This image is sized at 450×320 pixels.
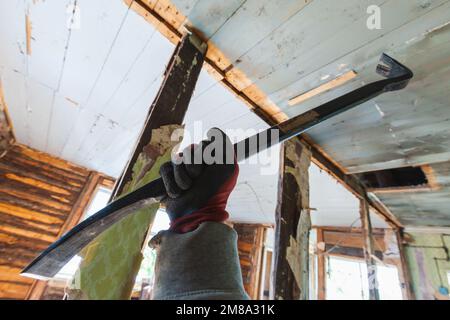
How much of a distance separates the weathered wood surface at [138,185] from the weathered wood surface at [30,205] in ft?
11.4

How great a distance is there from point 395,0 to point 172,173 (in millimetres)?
1217

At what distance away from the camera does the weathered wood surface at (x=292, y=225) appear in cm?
144

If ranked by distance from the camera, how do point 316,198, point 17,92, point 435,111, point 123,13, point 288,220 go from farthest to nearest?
point 316,198, point 17,92, point 288,220, point 435,111, point 123,13

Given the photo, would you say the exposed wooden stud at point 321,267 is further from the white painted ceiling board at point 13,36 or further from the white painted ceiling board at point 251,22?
the white painted ceiling board at point 13,36

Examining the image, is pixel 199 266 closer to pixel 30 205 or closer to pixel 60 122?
pixel 60 122

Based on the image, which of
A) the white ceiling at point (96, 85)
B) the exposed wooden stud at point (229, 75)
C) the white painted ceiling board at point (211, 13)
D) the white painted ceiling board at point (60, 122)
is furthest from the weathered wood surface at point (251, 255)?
the white painted ceiling board at point (211, 13)

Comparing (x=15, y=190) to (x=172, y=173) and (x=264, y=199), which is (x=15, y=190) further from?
(x=172, y=173)

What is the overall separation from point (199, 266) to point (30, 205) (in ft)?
13.7

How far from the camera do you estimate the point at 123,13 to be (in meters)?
1.18

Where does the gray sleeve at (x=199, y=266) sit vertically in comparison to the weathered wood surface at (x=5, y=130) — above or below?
below

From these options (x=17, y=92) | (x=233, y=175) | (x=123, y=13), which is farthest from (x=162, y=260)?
(x=17, y=92)

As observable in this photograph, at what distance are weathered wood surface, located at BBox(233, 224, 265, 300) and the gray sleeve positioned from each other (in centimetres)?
505

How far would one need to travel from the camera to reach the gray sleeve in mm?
359
